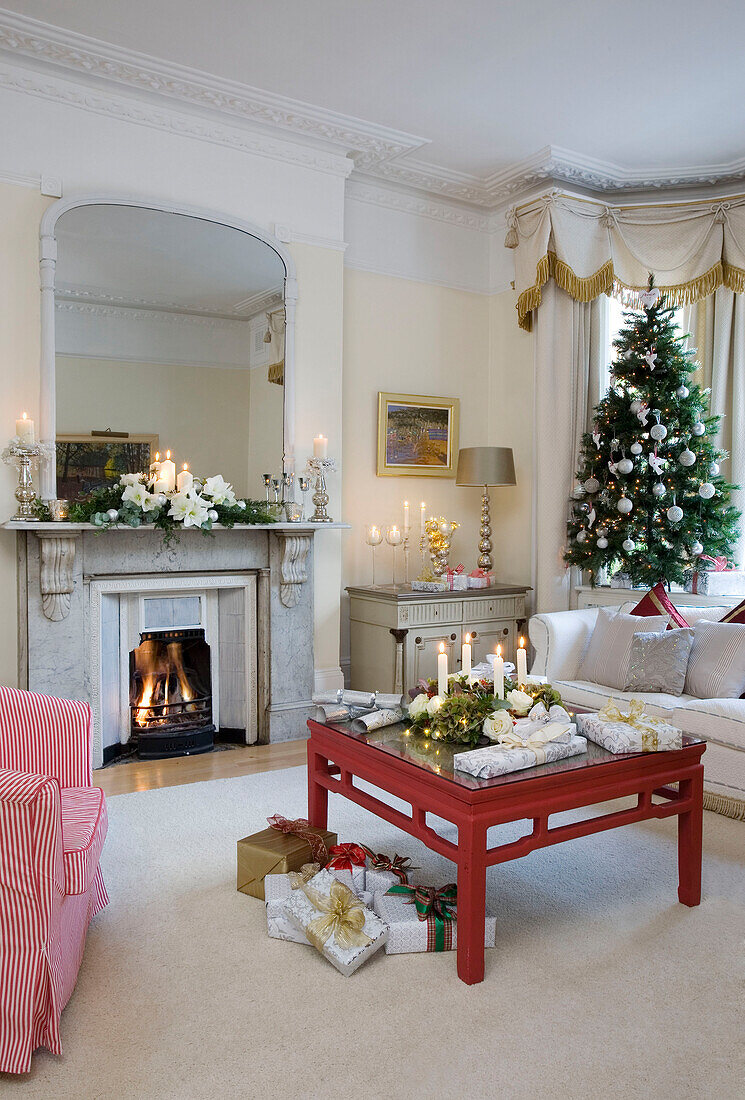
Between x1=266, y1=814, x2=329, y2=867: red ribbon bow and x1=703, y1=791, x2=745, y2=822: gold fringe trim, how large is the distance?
1902 mm

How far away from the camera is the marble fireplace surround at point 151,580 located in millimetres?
4406

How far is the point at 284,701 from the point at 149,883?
6.92 ft

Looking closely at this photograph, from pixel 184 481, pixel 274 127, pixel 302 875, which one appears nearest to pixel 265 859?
pixel 302 875

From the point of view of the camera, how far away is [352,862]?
2.93m

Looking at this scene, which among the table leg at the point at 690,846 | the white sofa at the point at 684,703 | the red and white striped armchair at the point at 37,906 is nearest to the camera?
the red and white striped armchair at the point at 37,906

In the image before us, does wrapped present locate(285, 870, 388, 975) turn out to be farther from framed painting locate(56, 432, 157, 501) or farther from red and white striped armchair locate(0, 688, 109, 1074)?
framed painting locate(56, 432, 157, 501)

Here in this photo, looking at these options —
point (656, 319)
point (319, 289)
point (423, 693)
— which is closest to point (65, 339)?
point (319, 289)

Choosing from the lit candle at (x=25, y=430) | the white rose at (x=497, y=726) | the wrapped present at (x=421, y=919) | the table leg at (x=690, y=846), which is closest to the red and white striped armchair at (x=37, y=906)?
the wrapped present at (x=421, y=919)

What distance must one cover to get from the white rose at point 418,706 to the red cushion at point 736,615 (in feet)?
7.21

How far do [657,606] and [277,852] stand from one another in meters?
2.83

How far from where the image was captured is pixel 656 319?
5.38 m

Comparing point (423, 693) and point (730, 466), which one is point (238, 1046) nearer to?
point (423, 693)

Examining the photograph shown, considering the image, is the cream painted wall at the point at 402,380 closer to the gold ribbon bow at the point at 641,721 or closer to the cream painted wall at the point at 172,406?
the cream painted wall at the point at 172,406

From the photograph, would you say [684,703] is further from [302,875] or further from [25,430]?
[25,430]
